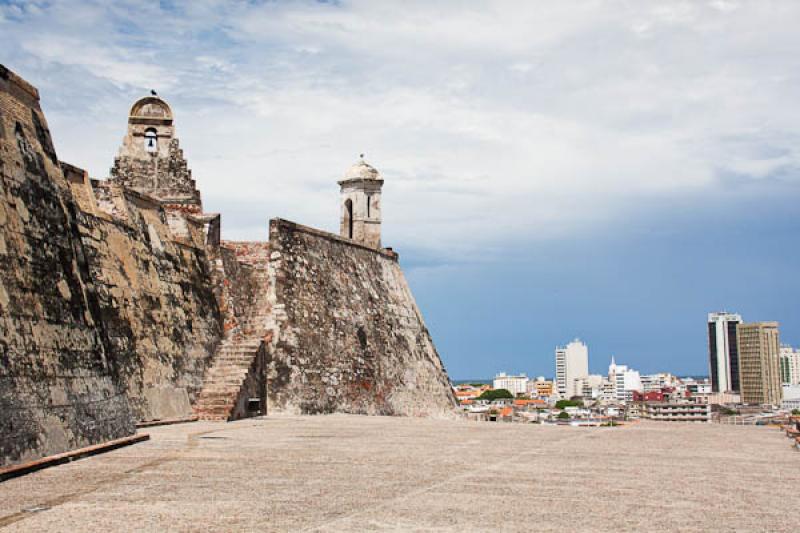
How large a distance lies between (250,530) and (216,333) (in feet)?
42.5

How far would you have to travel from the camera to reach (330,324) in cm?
2070

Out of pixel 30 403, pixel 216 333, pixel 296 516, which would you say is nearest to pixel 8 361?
pixel 30 403

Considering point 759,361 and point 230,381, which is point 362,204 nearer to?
point 230,381

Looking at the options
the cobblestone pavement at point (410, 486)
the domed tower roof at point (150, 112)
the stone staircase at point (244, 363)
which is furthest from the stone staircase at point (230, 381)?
the domed tower roof at point (150, 112)

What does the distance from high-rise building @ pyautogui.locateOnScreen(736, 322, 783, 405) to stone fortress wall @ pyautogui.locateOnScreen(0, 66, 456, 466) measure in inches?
6389

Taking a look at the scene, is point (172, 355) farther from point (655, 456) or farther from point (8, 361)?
point (655, 456)

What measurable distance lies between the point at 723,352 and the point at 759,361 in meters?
9.00

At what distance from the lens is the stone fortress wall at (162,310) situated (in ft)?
32.1

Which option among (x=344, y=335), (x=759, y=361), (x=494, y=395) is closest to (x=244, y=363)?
(x=344, y=335)

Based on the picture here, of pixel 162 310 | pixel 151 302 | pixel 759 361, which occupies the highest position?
pixel 759 361

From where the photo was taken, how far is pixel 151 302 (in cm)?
1584

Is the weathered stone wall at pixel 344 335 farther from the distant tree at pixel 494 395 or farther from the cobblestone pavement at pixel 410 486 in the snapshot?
the distant tree at pixel 494 395

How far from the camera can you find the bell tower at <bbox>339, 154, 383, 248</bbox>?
26.2 metres

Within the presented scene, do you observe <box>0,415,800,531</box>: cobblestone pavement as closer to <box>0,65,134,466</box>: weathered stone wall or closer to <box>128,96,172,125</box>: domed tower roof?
<box>0,65,134,466</box>: weathered stone wall
